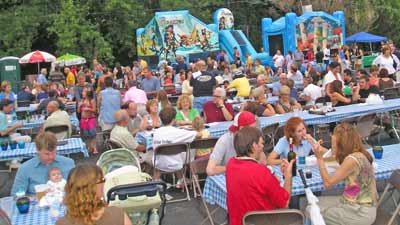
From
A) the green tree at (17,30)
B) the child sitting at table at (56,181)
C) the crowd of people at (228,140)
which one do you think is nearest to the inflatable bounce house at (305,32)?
the green tree at (17,30)

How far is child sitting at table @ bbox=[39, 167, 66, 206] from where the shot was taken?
15.0 feet

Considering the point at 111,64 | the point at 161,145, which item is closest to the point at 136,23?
the point at 111,64

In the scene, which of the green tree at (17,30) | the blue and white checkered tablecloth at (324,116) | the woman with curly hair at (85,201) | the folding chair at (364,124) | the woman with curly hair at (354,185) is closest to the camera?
the woman with curly hair at (85,201)

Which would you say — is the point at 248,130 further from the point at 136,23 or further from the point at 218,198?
the point at 136,23

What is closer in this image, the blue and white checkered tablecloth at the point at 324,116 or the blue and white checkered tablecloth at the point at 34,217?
the blue and white checkered tablecloth at the point at 34,217

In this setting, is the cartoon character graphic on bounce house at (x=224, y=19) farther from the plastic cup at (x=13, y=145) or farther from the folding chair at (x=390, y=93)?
the plastic cup at (x=13, y=145)

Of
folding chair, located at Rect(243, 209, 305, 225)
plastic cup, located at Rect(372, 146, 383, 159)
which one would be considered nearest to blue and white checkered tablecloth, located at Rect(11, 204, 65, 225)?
folding chair, located at Rect(243, 209, 305, 225)

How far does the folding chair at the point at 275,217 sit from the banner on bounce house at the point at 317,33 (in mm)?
27470

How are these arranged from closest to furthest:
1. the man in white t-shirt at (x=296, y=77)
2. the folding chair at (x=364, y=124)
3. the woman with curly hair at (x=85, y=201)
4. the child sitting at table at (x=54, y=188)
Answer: the woman with curly hair at (x=85, y=201)
the child sitting at table at (x=54, y=188)
the folding chair at (x=364, y=124)
the man in white t-shirt at (x=296, y=77)

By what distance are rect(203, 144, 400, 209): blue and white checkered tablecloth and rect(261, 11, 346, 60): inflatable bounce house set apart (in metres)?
25.2

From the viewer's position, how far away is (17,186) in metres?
5.11

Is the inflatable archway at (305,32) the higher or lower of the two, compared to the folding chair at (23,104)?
higher

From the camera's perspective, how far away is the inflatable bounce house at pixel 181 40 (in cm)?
2931

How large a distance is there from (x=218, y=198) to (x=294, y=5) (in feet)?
104
